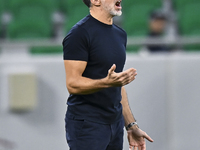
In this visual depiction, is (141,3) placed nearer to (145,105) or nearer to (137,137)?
(145,105)

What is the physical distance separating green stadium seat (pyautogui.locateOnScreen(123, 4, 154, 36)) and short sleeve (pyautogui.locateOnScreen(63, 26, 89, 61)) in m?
3.33

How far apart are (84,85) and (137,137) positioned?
712 mm

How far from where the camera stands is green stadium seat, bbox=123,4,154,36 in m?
5.91

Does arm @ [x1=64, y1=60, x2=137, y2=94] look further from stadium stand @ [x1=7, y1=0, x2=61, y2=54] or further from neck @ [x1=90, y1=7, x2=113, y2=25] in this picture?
stadium stand @ [x1=7, y1=0, x2=61, y2=54]

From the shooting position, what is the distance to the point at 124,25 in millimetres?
6059

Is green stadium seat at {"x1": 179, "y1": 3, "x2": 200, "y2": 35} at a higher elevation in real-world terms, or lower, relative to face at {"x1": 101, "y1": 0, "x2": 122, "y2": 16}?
higher

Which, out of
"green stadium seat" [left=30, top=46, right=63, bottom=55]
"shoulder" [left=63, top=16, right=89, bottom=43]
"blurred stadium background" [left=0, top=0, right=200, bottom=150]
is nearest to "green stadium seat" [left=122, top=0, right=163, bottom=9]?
"green stadium seat" [left=30, top=46, right=63, bottom=55]

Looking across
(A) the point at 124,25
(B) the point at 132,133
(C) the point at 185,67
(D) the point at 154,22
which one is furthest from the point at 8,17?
(B) the point at 132,133

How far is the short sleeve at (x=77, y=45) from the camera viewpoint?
246 centimetres

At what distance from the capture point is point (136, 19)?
6117 mm

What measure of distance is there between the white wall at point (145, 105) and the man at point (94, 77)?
1.94m

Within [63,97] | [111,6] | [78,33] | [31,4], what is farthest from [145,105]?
[31,4]

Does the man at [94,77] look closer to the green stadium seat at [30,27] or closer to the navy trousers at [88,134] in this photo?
the navy trousers at [88,134]

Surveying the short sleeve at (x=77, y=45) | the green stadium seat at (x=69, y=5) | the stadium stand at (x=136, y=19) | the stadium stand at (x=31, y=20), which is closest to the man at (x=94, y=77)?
the short sleeve at (x=77, y=45)
